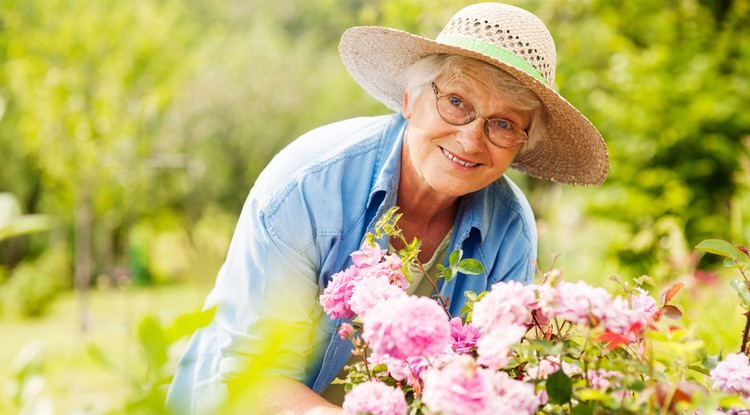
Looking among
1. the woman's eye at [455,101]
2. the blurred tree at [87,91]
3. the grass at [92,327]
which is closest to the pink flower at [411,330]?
the woman's eye at [455,101]

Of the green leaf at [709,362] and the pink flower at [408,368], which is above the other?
the pink flower at [408,368]

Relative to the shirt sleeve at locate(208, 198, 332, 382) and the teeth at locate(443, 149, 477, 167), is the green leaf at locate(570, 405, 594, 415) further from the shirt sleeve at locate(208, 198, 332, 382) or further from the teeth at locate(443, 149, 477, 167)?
the teeth at locate(443, 149, 477, 167)

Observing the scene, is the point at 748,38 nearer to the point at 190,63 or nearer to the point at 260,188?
the point at 260,188

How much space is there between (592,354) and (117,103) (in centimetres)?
953

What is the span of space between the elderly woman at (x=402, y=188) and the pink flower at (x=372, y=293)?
1.27 ft

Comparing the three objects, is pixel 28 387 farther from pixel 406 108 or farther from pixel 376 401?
pixel 406 108

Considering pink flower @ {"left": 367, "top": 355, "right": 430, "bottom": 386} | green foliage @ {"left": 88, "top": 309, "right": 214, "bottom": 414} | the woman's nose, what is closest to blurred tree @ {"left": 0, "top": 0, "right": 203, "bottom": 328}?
the woman's nose

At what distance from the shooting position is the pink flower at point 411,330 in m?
1.09

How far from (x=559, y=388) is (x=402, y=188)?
3.25 feet

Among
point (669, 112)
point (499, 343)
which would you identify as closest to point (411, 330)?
→ point (499, 343)

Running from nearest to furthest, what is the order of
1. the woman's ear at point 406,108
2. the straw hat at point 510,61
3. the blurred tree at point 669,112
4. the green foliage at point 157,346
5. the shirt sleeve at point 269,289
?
the green foliage at point 157,346 → the shirt sleeve at point 269,289 → the straw hat at point 510,61 → the woman's ear at point 406,108 → the blurred tree at point 669,112

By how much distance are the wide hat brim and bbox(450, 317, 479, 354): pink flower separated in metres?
0.64

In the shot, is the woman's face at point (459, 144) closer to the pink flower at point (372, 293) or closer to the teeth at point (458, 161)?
the teeth at point (458, 161)


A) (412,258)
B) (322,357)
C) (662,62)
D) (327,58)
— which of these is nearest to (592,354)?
(412,258)
